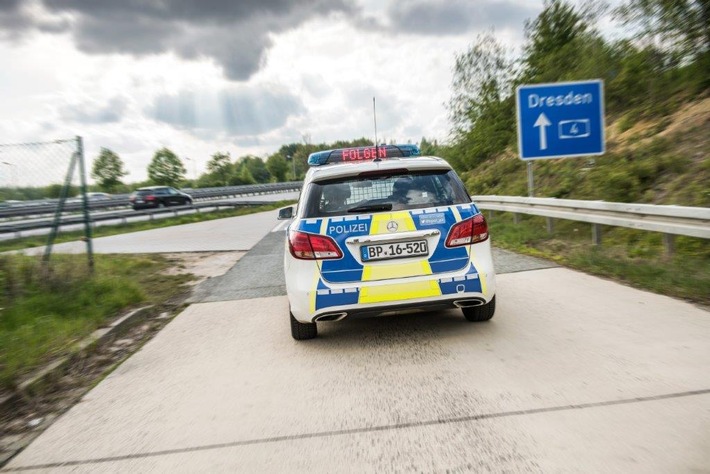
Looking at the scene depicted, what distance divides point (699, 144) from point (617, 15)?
429 centimetres

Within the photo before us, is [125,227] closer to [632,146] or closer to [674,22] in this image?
[632,146]

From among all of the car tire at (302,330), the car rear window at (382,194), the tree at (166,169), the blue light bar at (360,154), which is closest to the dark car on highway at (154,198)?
the blue light bar at (360,154)

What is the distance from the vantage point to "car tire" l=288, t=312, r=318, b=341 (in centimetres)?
511

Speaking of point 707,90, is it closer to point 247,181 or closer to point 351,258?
point 351,258

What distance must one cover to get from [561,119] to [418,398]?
8.98 meters

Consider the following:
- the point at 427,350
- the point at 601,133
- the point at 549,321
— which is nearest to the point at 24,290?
the point at 427,350

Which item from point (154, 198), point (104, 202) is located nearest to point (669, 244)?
point (154, 198)

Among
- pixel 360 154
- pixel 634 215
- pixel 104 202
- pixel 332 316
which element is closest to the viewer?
pixel 332 316

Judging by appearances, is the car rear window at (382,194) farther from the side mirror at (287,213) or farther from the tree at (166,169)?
the tree at (166,169)

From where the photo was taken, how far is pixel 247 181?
4633 inches

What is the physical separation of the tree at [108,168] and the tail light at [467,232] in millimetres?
96252

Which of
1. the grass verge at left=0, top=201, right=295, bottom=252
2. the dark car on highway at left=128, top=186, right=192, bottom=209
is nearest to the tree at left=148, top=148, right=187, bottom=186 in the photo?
the dark car on highway at left=128, top=186, right=192, bottom=209

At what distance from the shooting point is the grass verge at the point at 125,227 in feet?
23.4

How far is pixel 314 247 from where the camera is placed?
4633mm
